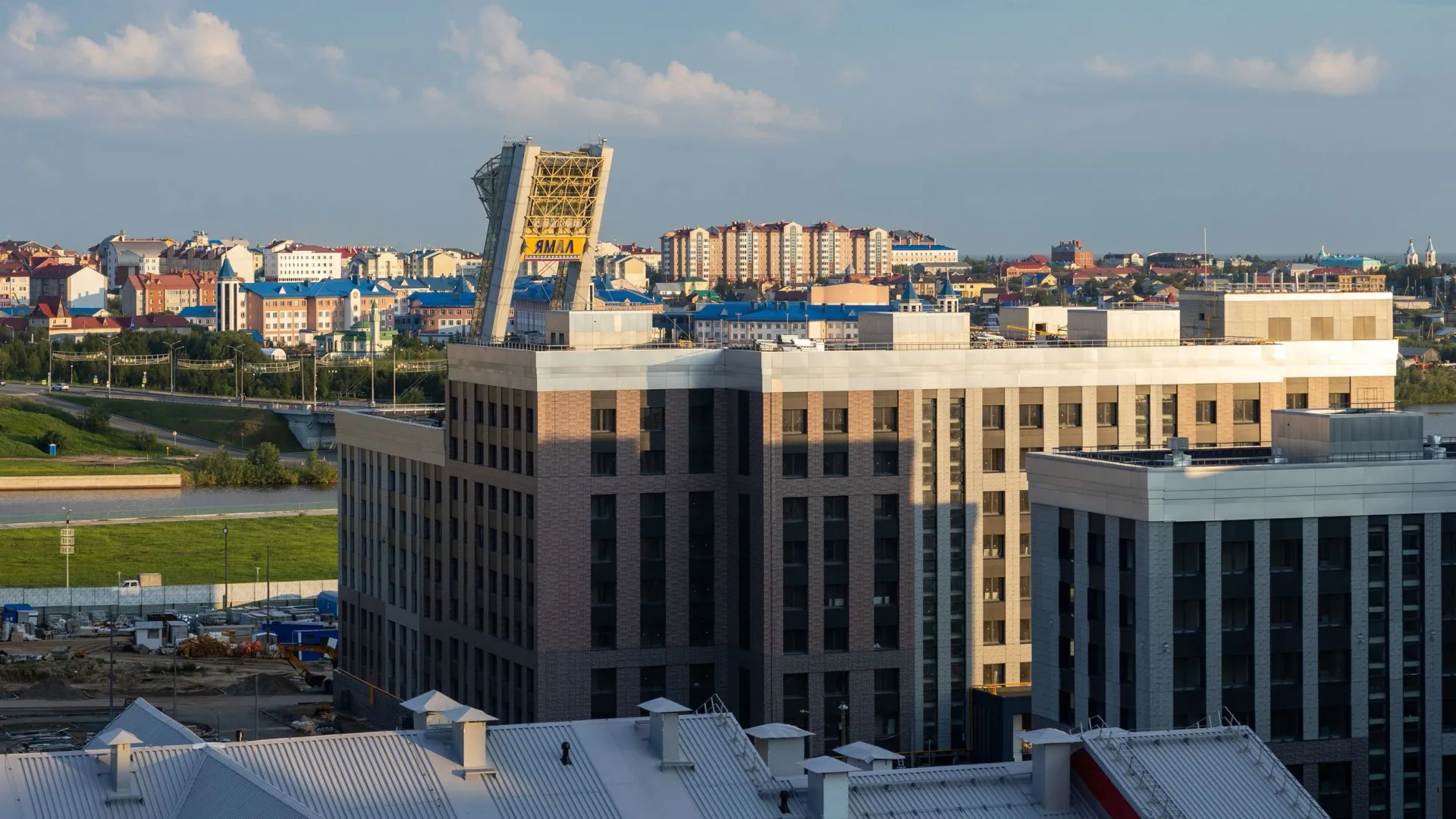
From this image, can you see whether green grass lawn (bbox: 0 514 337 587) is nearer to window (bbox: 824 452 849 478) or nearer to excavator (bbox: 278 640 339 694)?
excavator (bbox: 278 640 339 694)

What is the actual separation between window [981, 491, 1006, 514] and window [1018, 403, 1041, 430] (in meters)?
2.06

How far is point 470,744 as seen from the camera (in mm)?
38875

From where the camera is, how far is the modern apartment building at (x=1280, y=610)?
45969 mm

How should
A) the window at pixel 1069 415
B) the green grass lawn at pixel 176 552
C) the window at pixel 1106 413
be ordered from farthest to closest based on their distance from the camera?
1. the green grass lawn at pixel 176 552
2. the window at pixel 1106 413
3. the window at pixel 1069 415

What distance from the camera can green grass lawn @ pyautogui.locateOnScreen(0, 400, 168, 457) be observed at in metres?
178

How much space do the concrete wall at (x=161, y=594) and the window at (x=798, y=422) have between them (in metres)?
48.9

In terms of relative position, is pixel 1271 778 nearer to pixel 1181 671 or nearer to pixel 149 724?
pixel 1181 671

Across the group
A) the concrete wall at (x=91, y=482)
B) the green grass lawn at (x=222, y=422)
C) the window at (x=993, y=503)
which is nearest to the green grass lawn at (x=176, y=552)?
the concrete wall at (x=91, y=482)

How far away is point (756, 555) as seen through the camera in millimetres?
62375

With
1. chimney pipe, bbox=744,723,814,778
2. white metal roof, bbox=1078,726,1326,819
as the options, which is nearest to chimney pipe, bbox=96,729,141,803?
chimney pipe, bbox=744,723,814,778

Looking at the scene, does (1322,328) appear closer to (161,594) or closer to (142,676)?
(142,676)

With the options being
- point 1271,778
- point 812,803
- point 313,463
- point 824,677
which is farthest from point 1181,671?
point 313,463

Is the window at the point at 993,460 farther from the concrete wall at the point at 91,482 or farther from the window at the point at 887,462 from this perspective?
the concrete wall at the point at 91,482

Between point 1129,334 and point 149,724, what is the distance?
3597 centimetres
